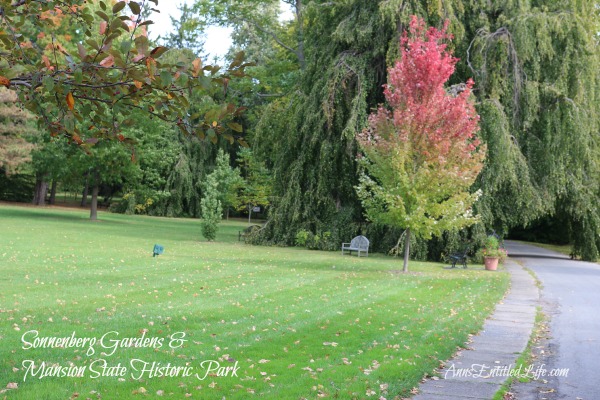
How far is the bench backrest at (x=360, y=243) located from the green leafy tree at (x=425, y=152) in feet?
16.0

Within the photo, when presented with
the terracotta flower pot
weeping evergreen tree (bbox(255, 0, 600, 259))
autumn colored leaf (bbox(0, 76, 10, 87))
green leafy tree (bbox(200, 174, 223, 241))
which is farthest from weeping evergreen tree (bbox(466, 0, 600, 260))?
autumn colored leaf (bbox(0, 76, 10, 87))

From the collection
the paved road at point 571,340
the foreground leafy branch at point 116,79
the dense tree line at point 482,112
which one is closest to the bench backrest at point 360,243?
the dense tree line at point 482,112

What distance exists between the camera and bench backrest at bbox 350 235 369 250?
20.6 metres

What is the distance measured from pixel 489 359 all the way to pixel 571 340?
2.07 metres

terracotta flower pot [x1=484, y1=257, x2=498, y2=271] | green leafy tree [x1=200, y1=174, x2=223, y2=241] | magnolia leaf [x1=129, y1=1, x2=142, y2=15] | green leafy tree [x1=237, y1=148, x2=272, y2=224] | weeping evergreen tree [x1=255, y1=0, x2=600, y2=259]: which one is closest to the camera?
magnolia leaf [x1=129, y1=1, x2=142, y2=15]

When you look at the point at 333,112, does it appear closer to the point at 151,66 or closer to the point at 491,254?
the point at 491,254

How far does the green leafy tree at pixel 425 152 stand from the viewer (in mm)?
14977

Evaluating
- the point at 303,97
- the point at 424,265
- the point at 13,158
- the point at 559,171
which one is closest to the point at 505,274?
the point at 424,265

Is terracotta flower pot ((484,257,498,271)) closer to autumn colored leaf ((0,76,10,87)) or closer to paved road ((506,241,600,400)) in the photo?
paved road ((506,241,600,400))

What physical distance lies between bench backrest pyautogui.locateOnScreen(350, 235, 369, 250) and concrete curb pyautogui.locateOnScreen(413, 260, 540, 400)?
9114 mm

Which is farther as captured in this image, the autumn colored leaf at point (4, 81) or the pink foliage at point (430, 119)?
the pink foliage at point (430, 119)

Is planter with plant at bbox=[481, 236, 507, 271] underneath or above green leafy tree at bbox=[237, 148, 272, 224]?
underneath

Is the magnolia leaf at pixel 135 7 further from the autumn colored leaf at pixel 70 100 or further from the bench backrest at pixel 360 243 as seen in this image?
the bench backrest at pixel 360 243

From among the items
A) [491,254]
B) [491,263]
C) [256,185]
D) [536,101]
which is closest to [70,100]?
[491,263]
